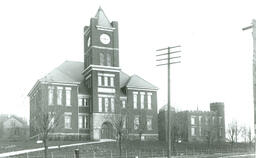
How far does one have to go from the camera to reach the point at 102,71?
6241 centimetres

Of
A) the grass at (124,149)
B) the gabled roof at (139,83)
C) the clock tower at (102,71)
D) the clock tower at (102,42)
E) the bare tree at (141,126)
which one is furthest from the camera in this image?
the gabled roof at (139,83)

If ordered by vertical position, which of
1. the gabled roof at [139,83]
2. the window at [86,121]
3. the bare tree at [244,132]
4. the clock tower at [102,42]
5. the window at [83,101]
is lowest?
the bare tree at [244,132]

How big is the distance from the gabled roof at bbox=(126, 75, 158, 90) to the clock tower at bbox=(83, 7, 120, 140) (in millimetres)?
3443

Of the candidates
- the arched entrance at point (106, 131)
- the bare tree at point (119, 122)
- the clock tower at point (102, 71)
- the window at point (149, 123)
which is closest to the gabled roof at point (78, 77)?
the clock tower at point (102, 71)

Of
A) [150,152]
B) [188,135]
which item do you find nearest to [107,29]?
[150,152]

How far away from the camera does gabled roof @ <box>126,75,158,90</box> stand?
66.2 metres

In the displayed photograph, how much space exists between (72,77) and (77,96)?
4.32m

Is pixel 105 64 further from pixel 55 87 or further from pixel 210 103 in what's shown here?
pixel 210 103

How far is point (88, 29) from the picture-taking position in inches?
2520

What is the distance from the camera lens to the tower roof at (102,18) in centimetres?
6303

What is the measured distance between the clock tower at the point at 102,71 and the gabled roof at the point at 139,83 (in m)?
3.44

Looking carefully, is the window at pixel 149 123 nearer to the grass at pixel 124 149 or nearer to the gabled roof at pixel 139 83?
the gabled roof at pixel 139 83

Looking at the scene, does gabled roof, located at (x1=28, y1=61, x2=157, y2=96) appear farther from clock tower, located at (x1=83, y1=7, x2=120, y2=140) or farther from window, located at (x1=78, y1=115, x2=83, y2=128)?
window, located at (x1=78, y1=115, x2=83, y2=128)

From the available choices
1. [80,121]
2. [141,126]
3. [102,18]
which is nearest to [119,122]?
[141,126]
